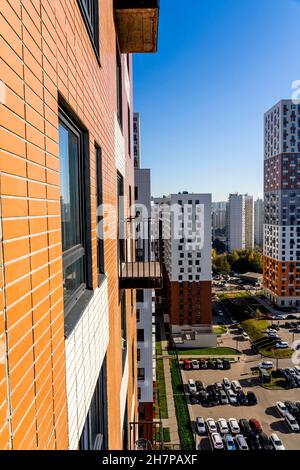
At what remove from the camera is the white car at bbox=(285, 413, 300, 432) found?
20.3m

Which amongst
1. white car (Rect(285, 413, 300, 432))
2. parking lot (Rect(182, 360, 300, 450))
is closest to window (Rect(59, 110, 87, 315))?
parking lot (Rect(182, 360, 300, 450))

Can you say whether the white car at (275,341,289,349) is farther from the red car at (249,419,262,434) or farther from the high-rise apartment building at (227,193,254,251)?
the high-rise apartment building at (227,193,254,251)

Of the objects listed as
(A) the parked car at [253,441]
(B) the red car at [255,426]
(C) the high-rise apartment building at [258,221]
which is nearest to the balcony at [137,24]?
(A) the parked car at [253,441]

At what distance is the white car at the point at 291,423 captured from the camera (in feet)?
66.5

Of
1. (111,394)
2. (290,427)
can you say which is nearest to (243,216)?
(290,427)

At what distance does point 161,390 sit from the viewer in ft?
82.5

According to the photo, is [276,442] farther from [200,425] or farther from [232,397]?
[232,397]

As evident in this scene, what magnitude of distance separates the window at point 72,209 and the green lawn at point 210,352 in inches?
1232

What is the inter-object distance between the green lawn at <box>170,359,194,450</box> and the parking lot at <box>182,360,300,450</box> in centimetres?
43

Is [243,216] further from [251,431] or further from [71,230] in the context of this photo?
[71,230]

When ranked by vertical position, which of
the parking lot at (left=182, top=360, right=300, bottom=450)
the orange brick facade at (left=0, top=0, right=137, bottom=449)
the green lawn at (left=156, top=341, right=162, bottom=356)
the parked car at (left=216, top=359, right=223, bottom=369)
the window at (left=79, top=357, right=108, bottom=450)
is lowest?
the parking lot at (left=182, top=360, right=300, bottom=450)

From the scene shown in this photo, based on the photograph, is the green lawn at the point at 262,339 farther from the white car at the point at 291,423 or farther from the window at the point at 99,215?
the window at the point at 99,215

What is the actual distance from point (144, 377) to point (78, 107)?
56.7 feet

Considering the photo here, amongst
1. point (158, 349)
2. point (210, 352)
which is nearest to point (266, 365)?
point (210, 352)
